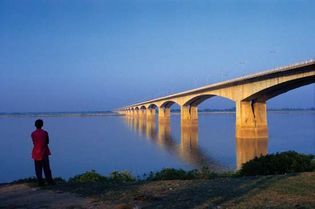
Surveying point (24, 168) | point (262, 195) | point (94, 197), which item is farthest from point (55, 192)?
point (24, 168)

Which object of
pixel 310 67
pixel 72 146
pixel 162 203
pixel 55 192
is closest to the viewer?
pixel 162 203

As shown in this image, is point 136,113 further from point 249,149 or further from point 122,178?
point 122,178

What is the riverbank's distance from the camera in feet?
24.5

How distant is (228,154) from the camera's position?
33562 millimetres

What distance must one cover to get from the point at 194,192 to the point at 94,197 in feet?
6.51

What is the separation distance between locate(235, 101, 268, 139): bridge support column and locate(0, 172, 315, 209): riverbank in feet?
122

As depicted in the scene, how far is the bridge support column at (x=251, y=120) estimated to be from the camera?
47219 mm

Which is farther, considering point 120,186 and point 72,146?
point 72,146

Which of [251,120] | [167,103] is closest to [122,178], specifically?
[251,120]

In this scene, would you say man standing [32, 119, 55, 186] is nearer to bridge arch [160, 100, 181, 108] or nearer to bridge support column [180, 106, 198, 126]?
bridge support column [180, 106, 198, 126]

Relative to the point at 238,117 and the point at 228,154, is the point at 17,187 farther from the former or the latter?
the point at 238,117

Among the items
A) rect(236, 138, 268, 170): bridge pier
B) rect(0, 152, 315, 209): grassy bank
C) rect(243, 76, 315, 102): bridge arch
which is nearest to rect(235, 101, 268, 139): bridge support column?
rect(243, 76, 315, 102): bridge arch

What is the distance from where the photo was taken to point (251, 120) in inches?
1896

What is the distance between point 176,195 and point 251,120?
41.0 meters
